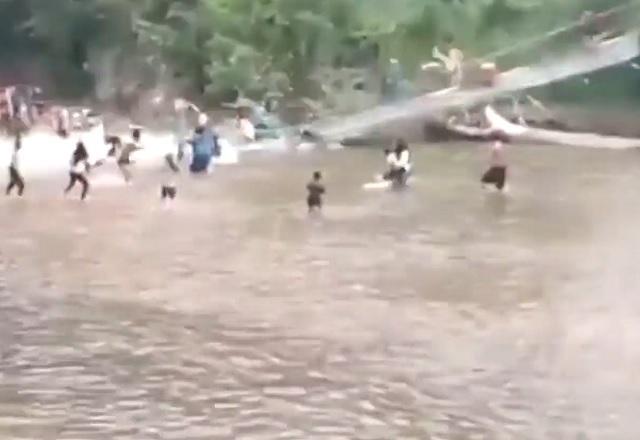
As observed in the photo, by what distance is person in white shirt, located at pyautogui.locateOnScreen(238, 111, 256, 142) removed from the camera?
3.97 metres

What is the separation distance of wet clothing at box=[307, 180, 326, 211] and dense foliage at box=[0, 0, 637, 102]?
689mm

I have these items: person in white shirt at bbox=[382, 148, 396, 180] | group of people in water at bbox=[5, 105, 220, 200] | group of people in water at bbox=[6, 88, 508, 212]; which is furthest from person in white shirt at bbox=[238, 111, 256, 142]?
person in white shirt at bbox=[382, 148, 396, 180]

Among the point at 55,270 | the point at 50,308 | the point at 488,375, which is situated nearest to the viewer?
the point at 488,375

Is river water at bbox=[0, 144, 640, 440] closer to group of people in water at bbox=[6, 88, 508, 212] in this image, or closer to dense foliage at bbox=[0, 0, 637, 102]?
group of people in water at bbox=[6, 88, 508, 212]

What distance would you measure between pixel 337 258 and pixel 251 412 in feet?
3.52

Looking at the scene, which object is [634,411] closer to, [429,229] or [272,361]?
[272,361]

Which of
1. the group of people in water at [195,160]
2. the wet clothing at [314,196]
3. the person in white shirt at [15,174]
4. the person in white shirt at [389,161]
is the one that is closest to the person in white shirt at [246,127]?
the group of people in water at [195,160]

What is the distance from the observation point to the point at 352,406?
1860 millimetres

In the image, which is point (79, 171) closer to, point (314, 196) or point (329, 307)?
point (314, 196)

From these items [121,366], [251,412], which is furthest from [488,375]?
[121,366]

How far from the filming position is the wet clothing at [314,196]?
340 centimetres

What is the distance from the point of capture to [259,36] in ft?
13.4

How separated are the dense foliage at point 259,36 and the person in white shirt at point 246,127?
0.28 ft

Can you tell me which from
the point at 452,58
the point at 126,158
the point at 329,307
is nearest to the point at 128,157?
the point at 126,158
